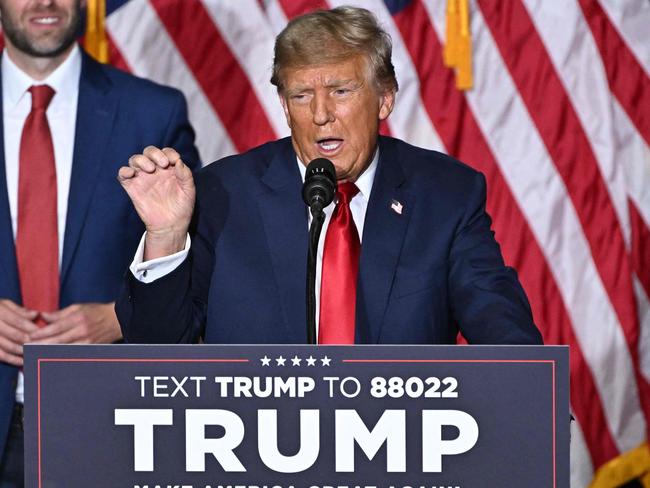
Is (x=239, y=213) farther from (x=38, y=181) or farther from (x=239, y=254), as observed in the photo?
(x=38, y=181)

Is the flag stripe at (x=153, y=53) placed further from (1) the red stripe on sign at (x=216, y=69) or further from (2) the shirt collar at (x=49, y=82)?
(2) the shirt collar at (x=49, y=82)

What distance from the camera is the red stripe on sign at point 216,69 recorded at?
342cm


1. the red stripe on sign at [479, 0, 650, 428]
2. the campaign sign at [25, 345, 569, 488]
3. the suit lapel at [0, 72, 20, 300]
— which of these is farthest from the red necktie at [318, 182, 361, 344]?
the red stripe on sign at [479, 0, 650, 428]

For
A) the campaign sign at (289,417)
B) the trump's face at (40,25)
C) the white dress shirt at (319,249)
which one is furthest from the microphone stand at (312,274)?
the trump's face at (40,25)

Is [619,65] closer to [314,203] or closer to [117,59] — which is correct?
[117,59]

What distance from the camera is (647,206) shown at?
3.50 meters

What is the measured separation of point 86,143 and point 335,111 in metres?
1.01

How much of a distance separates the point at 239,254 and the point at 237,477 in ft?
2.26

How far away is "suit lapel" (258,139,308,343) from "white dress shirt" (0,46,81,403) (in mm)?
883

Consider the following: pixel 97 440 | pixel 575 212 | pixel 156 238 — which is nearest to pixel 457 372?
pixel 97 440

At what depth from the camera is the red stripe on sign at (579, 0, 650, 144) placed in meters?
3.44

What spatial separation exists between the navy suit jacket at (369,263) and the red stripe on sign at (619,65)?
55.5 inches

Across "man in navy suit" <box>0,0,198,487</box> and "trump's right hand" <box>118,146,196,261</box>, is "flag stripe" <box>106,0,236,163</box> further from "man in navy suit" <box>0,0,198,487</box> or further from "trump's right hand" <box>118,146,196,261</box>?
"trump's right hand" <box>118,146,196,261</box>

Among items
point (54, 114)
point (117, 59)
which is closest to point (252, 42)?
point (117, 59)
